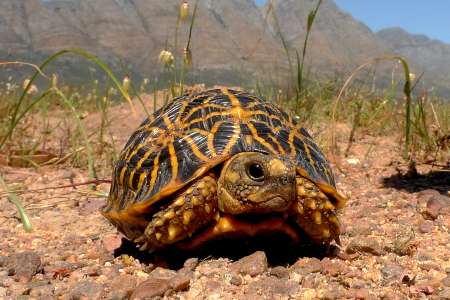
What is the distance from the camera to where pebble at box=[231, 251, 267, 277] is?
1715 millimetres

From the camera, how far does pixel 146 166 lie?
6.14 feet

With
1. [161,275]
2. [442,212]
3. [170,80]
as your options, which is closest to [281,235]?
[161,275]

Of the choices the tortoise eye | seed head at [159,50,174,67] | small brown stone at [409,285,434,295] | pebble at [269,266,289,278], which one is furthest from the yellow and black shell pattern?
seed head at [159,50,174,67]

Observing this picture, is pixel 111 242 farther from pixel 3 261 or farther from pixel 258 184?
pixel 258 184

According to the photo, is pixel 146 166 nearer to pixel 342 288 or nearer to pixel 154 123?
pixel 154 123

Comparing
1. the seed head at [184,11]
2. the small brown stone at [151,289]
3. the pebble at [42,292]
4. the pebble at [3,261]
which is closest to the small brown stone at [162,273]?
the small brown stone at [151,289]

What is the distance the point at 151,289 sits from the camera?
1577mm

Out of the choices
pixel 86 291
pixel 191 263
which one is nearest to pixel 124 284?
pixel 86 291

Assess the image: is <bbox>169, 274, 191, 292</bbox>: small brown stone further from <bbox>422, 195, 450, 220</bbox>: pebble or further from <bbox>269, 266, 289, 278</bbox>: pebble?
<bbox>422, 195, 450, 220</bbox>: pebble

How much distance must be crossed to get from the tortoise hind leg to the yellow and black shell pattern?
0.05 meters

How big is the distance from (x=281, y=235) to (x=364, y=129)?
2912 millimetres

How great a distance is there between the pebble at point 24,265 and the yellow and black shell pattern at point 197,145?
1.10 feet

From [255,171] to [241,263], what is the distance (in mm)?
360

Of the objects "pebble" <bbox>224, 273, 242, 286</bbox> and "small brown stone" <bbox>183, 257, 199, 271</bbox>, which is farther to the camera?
"small brown stone" <bbox>183, 257, 199, 271</bbox>
